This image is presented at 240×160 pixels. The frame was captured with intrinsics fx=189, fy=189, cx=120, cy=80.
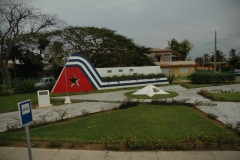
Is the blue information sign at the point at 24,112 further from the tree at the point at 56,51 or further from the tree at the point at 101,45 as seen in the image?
the tree at the point at 56,51

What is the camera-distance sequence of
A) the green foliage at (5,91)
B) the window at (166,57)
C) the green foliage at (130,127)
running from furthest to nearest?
the window at (166,57), the green foliage at (5,91), the green foliage at (130,127)

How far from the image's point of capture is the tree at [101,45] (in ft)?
96.2

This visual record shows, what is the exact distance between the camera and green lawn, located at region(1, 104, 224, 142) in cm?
643

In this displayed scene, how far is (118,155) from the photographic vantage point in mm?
5207

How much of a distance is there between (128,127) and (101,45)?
24.7 m

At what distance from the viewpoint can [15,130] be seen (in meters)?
7.55

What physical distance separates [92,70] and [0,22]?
33.6 feet

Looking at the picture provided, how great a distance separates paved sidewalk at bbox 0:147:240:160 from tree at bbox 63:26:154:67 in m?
24.9

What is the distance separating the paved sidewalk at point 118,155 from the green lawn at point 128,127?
75cm

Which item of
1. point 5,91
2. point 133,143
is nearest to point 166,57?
point 5,91

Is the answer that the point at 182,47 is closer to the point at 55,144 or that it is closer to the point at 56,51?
the point at 56,51

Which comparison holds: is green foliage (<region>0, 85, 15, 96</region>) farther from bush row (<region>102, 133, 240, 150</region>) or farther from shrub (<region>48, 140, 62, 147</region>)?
bush row (<region>102, 133, 240, 150</region>)

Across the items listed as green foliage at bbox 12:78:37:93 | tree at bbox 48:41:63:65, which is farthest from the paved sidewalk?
tree at bbox 48:41:63:65

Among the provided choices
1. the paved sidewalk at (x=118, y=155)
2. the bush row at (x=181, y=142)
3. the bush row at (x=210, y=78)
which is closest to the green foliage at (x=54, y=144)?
the paved sidewalk at (x=118, y=155)
